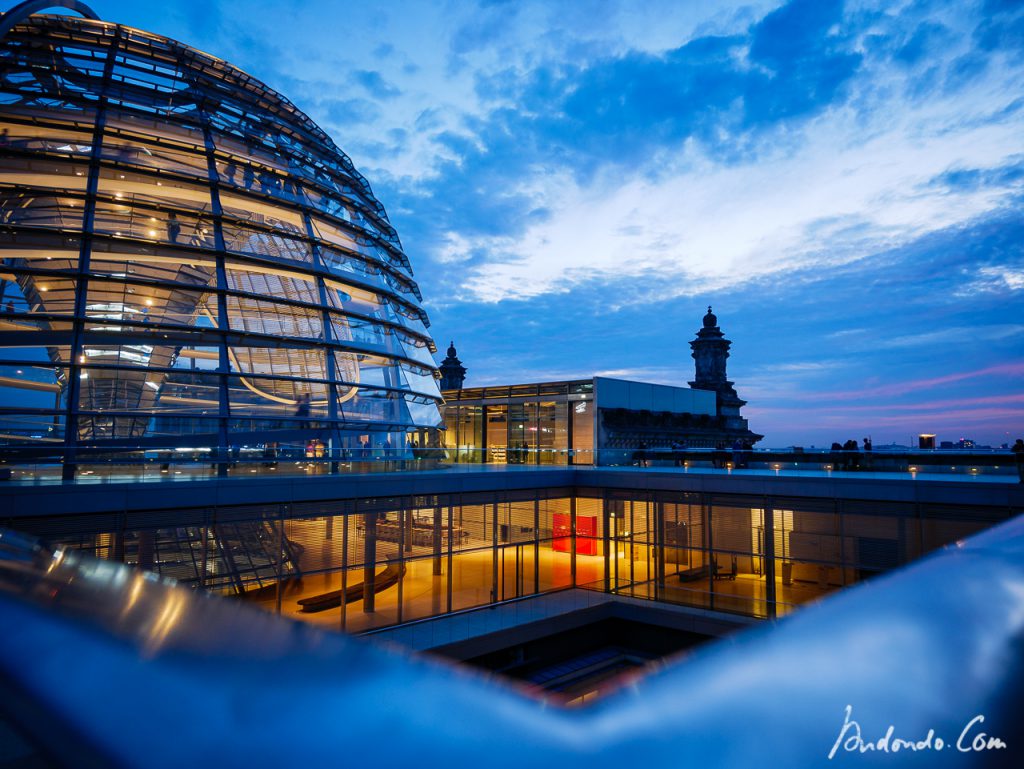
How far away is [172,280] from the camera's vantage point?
822 inches

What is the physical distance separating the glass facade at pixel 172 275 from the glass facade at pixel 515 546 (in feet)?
9.25

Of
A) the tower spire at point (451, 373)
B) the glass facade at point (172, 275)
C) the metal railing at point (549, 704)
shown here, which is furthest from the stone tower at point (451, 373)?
the metal railing at point (549, 704)

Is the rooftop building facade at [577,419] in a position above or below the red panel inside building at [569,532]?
above

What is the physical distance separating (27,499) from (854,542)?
24431 mm

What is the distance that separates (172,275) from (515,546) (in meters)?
15.9

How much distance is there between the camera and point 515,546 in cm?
2602

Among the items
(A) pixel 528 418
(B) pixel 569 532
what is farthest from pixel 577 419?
(B) pixel 569 532

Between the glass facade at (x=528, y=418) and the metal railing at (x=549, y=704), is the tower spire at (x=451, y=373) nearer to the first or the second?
the glass facade at (x=528, y=418)

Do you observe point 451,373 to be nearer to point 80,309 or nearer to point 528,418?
point 528,418

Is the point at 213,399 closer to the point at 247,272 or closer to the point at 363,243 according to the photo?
the point at 247,272

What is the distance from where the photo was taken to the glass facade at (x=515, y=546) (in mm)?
17656

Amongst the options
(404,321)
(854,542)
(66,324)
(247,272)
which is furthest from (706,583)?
(66,324)

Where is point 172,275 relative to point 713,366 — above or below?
below

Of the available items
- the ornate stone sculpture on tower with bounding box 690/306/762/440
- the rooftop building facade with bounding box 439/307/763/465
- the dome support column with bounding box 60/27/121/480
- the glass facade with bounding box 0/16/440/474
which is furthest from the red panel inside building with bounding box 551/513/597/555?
the ornate stone sculpture on tower with bounding box 690/306/762/440
